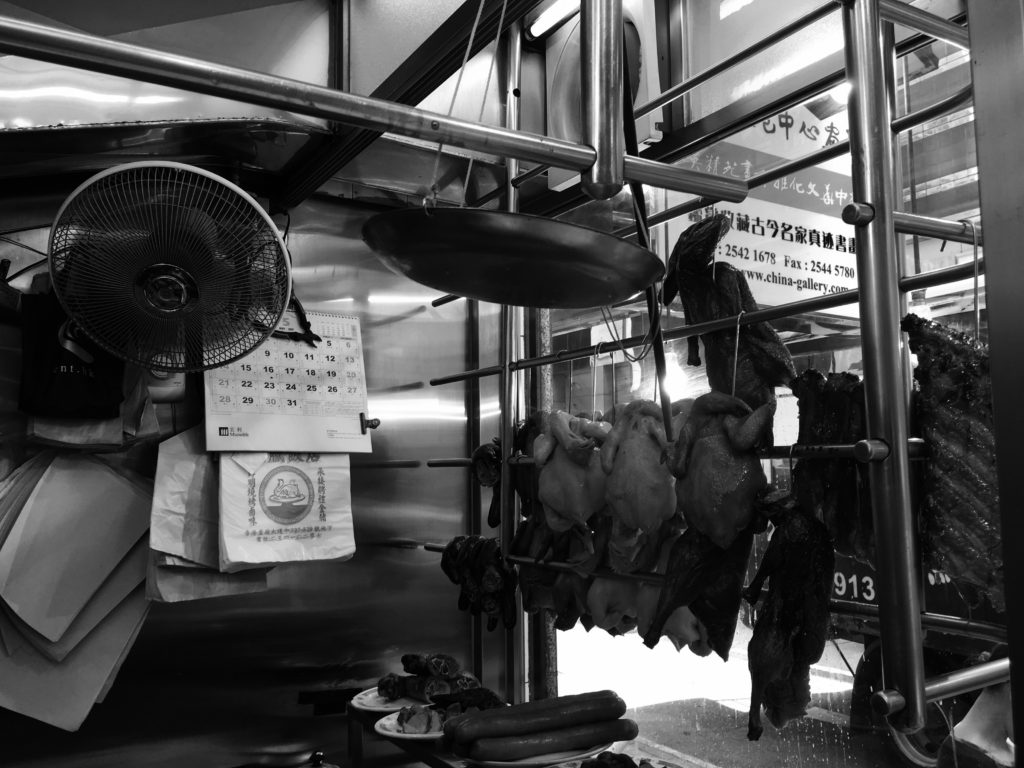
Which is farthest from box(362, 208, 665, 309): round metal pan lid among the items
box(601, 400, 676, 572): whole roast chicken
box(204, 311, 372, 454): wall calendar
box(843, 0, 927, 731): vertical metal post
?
box(204, 311, 372, 454): wall calendar

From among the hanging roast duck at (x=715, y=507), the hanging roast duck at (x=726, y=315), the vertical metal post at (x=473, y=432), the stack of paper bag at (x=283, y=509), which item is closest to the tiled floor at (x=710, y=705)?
the vertical metal post at (x=473, y=432)

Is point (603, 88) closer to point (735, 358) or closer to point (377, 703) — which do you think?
point (735, 358)

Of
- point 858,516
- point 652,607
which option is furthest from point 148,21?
point 858,516

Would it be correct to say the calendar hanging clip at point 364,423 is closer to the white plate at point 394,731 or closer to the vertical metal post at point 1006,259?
the white plate at point 394,731

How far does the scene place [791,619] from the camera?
1786 mm

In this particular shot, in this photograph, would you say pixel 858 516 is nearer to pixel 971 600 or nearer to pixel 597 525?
pixel 971 600

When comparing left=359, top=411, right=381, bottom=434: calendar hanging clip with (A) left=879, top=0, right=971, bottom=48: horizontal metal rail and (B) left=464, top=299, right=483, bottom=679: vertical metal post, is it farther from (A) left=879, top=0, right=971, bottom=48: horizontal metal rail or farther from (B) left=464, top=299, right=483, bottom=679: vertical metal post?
(A) left=879, top=0, right=971, bottom=48: horizontal metal rail

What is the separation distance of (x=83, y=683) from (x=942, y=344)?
2783mm

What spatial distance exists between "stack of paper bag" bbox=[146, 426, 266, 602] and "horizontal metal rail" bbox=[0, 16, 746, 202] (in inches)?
81.3

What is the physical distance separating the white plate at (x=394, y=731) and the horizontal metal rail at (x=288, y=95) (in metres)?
2.13

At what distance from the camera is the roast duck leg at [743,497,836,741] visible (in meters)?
1.75

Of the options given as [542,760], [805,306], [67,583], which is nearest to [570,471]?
[542,760]

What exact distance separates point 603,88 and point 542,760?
2.02m

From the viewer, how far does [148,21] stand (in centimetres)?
284
